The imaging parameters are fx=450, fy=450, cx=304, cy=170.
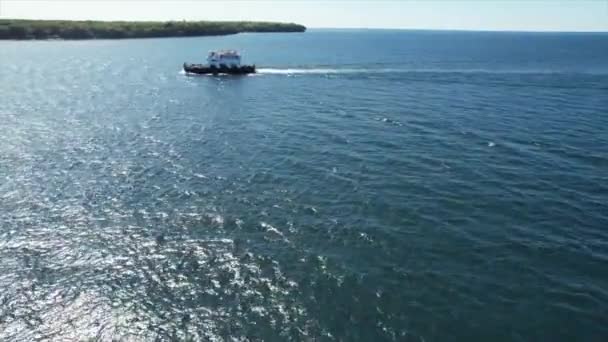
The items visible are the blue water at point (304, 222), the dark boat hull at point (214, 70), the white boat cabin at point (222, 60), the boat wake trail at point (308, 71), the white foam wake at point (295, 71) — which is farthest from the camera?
the white foam wake at point (295, 71)

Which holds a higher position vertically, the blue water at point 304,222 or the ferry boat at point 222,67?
the ferry boat at point 222,67

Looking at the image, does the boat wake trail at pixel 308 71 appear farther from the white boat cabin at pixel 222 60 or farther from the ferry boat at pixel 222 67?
the white boat cabin at pixel 222 60

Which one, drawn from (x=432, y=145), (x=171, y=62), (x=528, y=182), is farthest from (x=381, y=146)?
(x=171, y=62)

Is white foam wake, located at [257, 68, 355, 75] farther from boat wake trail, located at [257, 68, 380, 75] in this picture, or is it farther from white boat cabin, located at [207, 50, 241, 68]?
white boat cabin, located at [207, 50, 241, 68]

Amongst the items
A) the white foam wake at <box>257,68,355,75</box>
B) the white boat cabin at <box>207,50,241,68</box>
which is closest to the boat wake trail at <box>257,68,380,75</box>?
the white foam wake at <box>257,68,355,75</box>

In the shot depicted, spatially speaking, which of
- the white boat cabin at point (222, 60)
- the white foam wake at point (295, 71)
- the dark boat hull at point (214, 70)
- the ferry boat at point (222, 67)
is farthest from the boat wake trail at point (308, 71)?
the white boat cabin at point (222, 60)

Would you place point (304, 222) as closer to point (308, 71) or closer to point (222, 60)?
point (308, 71)
